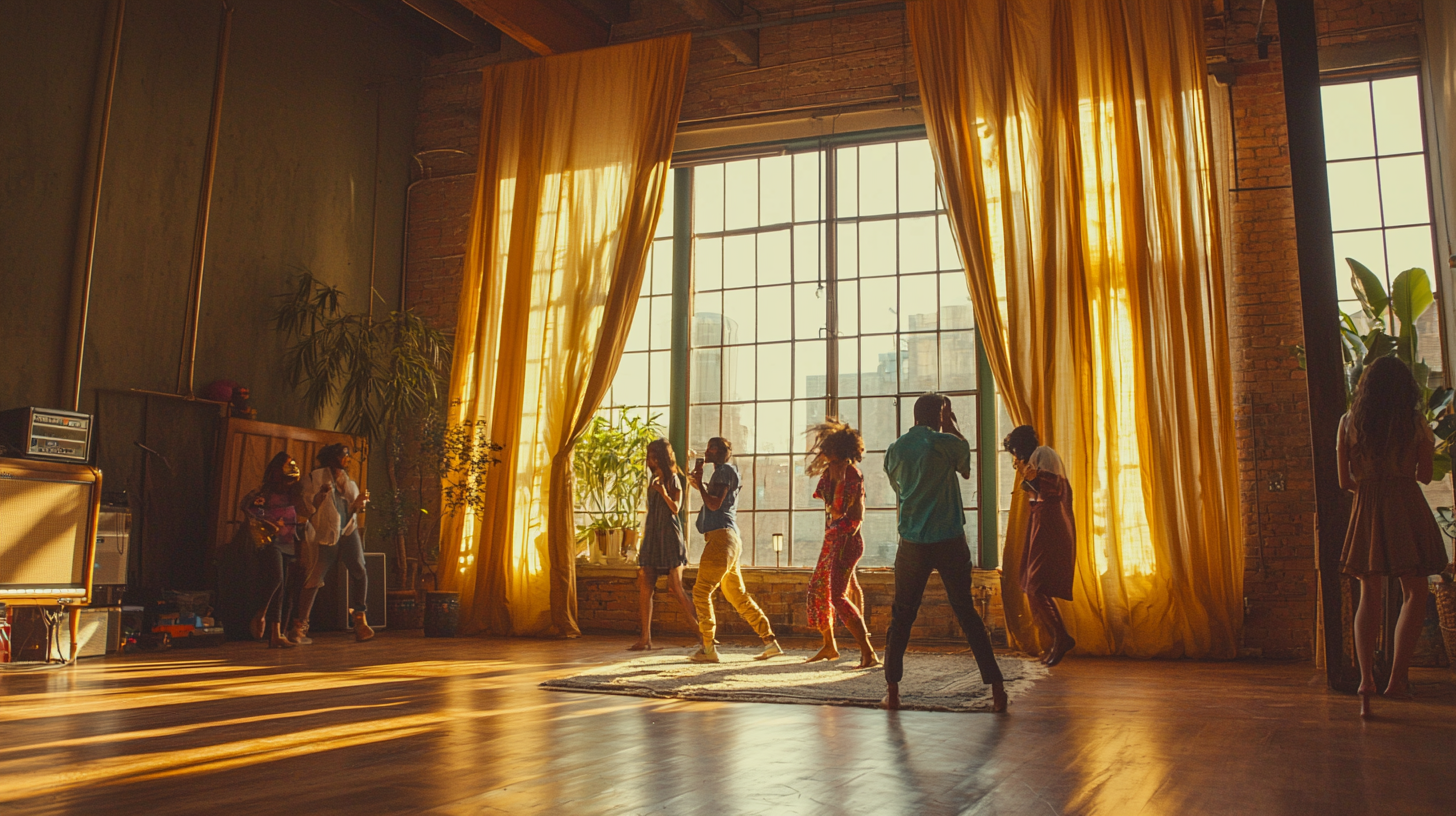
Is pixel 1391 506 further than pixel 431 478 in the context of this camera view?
No

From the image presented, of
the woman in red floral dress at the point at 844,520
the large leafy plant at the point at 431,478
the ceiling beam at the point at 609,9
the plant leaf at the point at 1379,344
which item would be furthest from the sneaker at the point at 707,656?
the ceiling beam at the point at 609,9

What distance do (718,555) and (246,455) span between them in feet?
12.7

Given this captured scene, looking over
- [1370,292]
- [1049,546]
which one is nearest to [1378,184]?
[1370,292]

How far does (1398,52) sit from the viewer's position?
6.89 metres

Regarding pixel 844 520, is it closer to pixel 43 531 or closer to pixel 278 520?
pixel 278 520

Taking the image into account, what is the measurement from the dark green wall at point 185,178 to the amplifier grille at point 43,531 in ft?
2.65

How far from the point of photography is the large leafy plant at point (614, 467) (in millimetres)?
8344

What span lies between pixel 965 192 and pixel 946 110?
25.6 inches

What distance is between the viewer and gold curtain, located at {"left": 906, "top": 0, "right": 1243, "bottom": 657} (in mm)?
6598

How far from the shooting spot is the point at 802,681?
4859 mm

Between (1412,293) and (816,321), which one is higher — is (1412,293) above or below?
below

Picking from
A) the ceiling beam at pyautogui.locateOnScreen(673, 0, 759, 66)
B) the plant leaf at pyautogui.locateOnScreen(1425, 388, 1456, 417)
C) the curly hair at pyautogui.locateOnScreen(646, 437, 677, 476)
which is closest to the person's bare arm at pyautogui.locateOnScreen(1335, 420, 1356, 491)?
the plant leaf at pyautogui.locateOnScreen(1425, 388, 1456, 417)

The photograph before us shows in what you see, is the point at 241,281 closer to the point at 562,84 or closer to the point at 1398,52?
the point at 562,84

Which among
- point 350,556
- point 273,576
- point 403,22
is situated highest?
point 403,22
